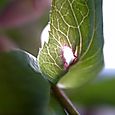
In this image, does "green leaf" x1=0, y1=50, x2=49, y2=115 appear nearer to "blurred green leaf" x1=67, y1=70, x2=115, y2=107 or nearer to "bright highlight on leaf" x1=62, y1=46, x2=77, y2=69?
"bright highlight on leaf" x1=62, y1=46, x2=77, y2=69

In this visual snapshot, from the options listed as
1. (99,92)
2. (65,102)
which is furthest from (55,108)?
(99,92)

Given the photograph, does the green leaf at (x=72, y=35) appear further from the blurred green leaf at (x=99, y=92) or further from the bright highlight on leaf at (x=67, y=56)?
the blurred green leaf at (x=99, y=92)

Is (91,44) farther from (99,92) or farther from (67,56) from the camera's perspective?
(99,92)

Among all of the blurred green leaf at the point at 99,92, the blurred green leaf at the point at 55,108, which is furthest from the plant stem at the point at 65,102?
the blurred green leaf at the point at 99,92

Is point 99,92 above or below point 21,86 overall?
below

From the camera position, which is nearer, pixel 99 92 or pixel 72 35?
pixel 72 35
